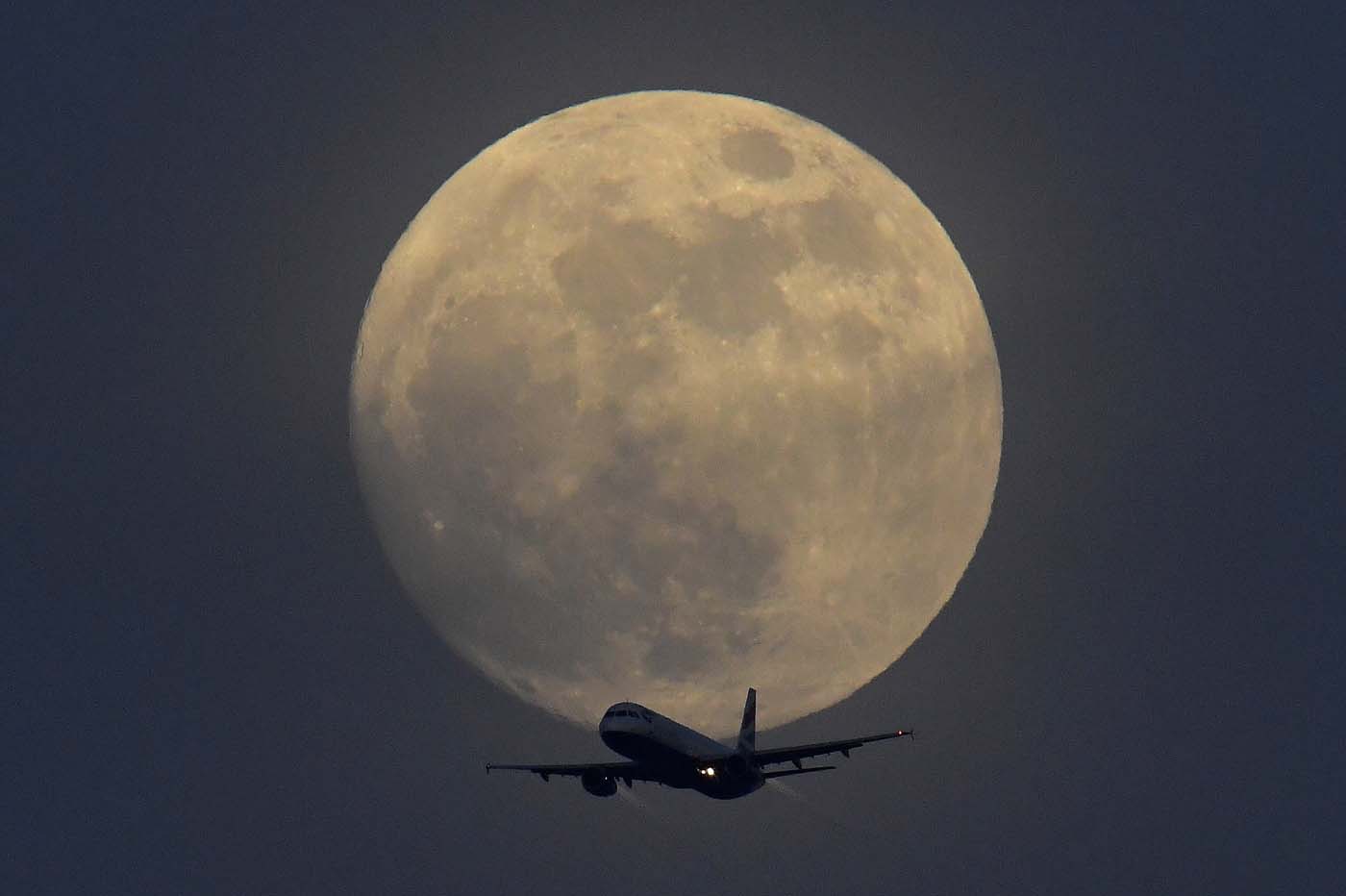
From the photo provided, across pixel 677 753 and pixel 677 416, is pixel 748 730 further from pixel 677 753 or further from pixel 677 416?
pixel 677 416

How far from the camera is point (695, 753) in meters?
98.4

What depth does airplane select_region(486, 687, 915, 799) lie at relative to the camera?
97.2m

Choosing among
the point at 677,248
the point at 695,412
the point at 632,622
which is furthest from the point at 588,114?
the point at 632,622

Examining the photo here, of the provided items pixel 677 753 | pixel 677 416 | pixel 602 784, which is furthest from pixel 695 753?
pixel 677 416

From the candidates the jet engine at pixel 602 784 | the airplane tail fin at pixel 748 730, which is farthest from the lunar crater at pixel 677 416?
the jet engine at pixel 602 784

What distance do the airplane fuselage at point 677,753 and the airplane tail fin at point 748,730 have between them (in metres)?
0.66

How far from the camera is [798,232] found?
9519 cm

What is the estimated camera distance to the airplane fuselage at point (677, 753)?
97000mm

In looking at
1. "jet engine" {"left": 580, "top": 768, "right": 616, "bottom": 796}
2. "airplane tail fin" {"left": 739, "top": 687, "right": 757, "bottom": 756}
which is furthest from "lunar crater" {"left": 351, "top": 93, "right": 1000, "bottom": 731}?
"jet engine" {"left": 580, "top": 768, "right": 616, "bottom": 796}

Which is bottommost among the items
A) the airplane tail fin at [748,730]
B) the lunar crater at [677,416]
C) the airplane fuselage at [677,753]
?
the airplane fuselage at [677,753]

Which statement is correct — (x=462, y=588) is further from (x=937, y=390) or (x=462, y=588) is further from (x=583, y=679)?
(x=937, y=390)

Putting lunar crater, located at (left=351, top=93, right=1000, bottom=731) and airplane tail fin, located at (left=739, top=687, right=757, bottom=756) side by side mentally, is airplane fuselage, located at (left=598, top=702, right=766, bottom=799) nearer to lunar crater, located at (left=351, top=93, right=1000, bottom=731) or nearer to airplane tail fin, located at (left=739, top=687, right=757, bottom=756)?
airplane tail fin, located at (left=739, top=687, right=757, bottom=756)

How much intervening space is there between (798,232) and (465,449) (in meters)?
17.9

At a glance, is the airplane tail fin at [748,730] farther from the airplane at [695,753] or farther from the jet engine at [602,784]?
the jet engine at [602,784]
